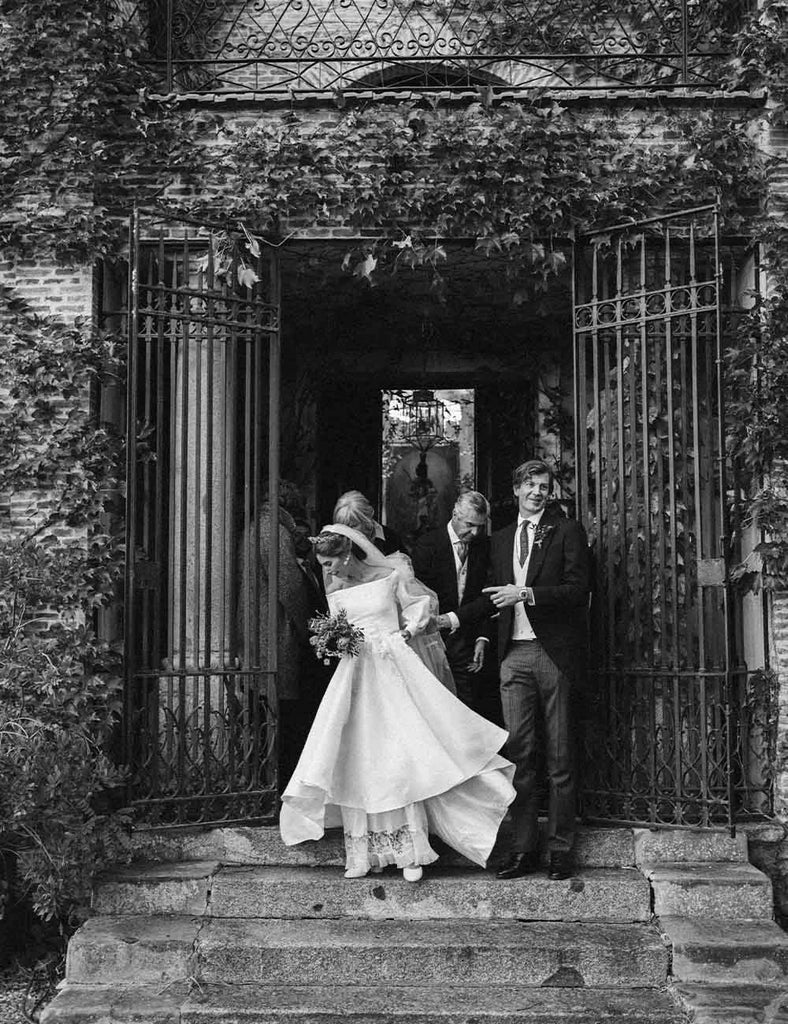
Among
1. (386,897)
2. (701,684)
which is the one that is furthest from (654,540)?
(386,897)

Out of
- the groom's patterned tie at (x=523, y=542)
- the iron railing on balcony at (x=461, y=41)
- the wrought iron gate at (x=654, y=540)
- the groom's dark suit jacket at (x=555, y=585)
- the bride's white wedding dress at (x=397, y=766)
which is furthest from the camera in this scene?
Answer: the iron railing on balcony at (x=461, y=41)

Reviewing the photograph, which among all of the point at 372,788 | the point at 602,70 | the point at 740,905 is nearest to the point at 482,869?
the point at 372,788

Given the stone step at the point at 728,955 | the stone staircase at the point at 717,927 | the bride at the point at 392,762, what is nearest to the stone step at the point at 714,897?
the stone staircase at the point at 717,927

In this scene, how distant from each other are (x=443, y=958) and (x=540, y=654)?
1.67m

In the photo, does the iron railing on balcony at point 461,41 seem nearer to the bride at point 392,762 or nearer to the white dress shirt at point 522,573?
the white dress shirt at point 522,573

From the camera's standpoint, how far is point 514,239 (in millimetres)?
7406

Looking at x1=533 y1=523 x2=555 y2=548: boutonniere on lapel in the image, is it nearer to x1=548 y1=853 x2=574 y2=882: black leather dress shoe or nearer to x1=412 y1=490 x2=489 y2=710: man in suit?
x1=412 y1=490 x2=489 y2=710: man in suit

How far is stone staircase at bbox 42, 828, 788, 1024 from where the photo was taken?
5.46m

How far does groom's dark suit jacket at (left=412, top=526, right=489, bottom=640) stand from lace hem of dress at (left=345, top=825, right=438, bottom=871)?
4.51 feet

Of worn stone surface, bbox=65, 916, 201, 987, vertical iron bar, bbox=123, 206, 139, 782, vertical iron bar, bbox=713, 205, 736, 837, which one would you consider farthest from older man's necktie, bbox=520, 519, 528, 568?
worn stone surface, bbox=65, 916, 201, 987

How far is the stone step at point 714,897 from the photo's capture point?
612cm

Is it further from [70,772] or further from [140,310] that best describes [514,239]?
[70,772]

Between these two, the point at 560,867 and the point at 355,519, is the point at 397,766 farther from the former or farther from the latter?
the point at 355,519

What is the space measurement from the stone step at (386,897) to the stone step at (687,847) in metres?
0.28
